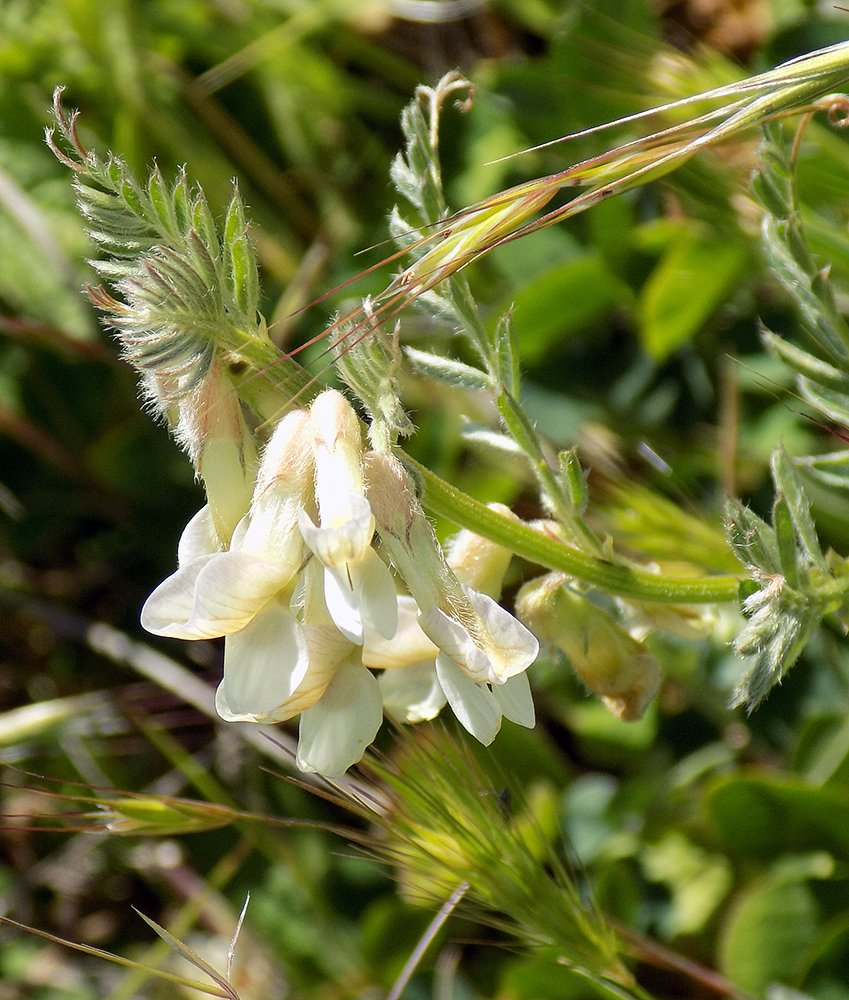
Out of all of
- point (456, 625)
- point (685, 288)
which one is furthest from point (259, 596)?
point (685, 288)

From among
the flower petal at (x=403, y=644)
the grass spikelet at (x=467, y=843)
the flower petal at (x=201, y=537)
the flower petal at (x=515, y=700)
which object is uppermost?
the flower petal at (x=201, y=537)

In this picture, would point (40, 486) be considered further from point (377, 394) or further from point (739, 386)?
point (377, 394)

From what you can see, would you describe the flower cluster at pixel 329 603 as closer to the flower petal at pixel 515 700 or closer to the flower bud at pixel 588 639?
the flower petal at pixel 515 700

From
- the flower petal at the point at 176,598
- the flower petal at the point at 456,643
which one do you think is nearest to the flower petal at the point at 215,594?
the flower petal at the point at 176,598

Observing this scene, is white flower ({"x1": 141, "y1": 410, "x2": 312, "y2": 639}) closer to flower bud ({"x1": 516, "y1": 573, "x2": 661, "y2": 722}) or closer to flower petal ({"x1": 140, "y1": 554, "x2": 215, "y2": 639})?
flower petal ({"x1": 140, "y1": 554, "x2": 215, "y2": 639})

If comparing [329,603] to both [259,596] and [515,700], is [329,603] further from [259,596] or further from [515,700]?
[515,700]

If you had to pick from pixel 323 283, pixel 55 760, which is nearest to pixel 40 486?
pixel 55 760

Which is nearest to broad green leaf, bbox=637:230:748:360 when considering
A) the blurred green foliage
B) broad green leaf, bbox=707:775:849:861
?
the blurred green foliage
